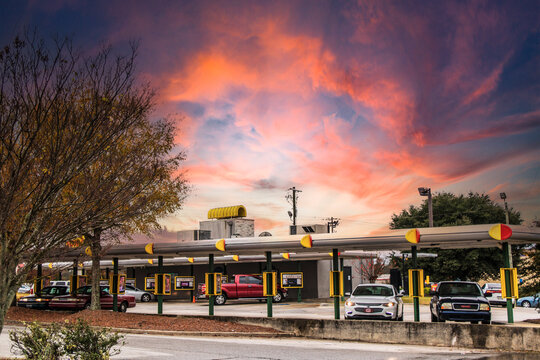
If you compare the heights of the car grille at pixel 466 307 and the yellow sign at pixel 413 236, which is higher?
the yellow sign at pixel 413 236

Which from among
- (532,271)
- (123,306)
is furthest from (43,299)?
Result: (532,271)

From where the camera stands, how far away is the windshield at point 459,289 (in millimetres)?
20062

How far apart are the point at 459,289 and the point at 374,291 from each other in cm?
305

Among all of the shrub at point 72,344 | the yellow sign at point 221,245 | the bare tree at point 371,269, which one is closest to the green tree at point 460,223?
the bare tree at point 371,269

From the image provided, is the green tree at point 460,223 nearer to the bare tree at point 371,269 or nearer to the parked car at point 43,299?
the bare tree at point 371,269

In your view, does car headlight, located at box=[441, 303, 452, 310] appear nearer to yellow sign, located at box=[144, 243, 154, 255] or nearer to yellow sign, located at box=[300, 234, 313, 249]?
yellow sign, located at box=[300, 234, 313, 249]

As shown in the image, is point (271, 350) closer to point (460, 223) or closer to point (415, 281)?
point (415, 281)

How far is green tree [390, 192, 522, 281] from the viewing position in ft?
165

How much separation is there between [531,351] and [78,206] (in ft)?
42.6

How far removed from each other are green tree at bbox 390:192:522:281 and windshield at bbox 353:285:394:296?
89.0 ft

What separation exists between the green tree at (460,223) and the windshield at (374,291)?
2712cm

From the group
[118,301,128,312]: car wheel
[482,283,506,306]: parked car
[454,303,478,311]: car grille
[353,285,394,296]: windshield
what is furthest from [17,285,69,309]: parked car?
[482,283,506,306]: parked car

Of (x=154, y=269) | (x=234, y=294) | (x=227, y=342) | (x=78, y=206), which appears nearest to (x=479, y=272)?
(x=234, y=294)

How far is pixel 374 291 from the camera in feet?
71.1
